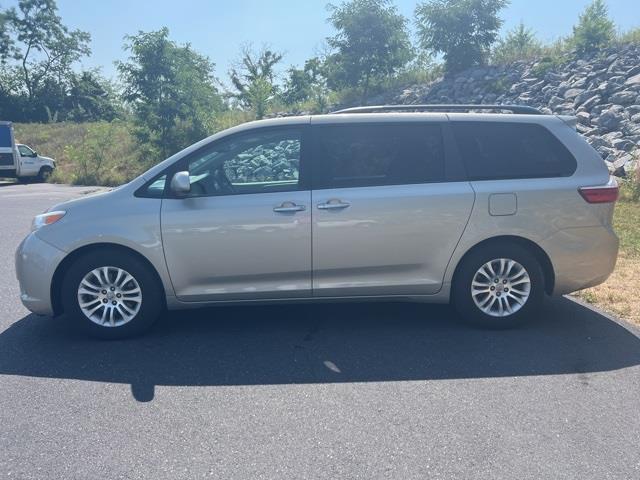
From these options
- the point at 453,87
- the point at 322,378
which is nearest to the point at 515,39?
the point at 453,87

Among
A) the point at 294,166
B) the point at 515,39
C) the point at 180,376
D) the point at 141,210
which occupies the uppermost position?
the point at 515,39

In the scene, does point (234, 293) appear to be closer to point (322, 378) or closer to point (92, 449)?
point (322, 378)

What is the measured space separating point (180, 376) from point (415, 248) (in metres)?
2.22

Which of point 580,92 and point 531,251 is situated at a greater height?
point 580,92

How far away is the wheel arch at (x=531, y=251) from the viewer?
17.5ft

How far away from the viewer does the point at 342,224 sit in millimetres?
5117

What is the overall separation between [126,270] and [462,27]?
23058 mm

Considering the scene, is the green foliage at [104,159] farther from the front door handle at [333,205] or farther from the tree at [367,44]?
the front door handle at [333,205]

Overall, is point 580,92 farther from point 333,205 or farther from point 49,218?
point 49,218

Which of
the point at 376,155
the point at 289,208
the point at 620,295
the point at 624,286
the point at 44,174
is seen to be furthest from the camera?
the point at 44,174

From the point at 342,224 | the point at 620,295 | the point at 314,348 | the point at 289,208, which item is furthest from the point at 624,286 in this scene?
the point at 289,208

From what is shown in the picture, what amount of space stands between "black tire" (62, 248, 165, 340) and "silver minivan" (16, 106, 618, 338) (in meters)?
0.01

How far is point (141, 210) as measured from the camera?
201 inches

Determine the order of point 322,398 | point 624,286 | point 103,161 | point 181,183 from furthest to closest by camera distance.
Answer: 1. point 103,161
2. point 624,286
3. point 181,183
4. point 322,398
